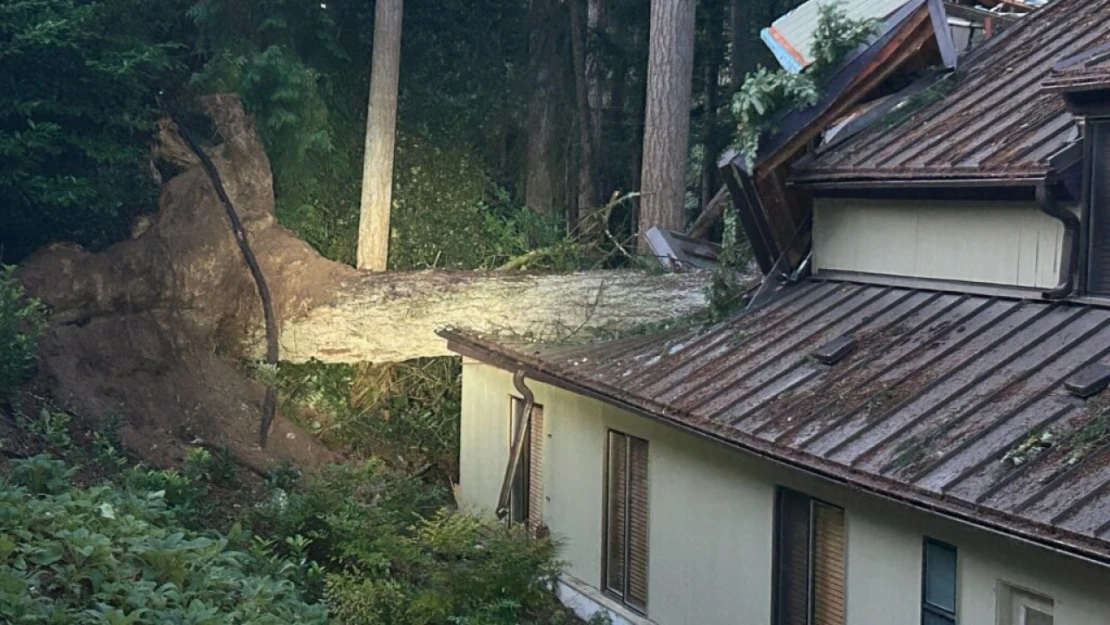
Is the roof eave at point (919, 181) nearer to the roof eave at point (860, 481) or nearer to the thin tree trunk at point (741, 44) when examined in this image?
the roof eave at point (860, 481)

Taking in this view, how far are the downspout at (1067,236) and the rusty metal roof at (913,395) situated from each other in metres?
0.15

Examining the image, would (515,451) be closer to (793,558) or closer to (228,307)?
(228,307)

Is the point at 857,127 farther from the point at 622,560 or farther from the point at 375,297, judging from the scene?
the point at 375,297

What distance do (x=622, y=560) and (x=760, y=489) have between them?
2.76m

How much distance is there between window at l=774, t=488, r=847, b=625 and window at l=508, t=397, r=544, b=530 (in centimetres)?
500

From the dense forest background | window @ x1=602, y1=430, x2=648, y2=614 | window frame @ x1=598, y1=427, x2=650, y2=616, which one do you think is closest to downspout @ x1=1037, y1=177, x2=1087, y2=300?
window frame @ x1=598, y1=427, x2=650, y2=616

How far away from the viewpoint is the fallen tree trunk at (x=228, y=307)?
13.8m

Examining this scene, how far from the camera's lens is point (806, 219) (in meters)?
11.6

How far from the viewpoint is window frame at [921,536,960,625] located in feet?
24.1

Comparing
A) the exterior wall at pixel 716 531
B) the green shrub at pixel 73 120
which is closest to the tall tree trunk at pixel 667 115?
the exterior wall at pixel 716 531

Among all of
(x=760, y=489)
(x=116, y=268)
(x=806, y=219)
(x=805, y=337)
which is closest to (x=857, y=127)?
(x=806, y=219)

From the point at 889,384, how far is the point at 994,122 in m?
2.86

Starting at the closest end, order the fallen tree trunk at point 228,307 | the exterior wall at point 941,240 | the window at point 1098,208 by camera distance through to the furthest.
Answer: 1. the window at point 1098,208
2. the exterior wall at point 941,240
3. the fallen tree trunk at point 228,307

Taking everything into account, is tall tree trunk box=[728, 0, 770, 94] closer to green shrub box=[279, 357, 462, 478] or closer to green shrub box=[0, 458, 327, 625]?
green shrub box=[279, 357, 462, 478]
